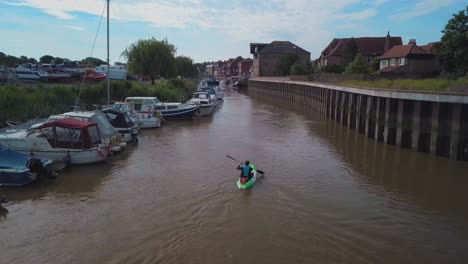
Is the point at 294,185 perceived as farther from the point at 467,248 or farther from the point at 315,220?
the point at 467,248

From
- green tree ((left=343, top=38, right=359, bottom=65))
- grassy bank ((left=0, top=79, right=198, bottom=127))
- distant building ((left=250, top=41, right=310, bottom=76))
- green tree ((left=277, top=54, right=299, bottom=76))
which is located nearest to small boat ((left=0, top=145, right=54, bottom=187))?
grassy bank ((left=0, top=79, right=198, bottom=127))

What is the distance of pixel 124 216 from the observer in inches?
548

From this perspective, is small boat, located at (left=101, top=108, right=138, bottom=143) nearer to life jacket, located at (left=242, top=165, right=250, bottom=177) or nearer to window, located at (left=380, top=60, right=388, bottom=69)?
life jacket, located at (left=242, top=165, right=250, bottom=177)

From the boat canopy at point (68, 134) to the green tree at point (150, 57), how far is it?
42.7 meters

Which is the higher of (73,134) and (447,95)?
(447,95)

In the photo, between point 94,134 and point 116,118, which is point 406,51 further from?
point 94,134

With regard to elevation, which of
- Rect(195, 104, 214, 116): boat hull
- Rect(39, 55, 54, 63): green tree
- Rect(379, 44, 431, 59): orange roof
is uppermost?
Rect(39, 55, 54, 63): green tree

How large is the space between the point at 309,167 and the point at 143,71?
4612 centimetres

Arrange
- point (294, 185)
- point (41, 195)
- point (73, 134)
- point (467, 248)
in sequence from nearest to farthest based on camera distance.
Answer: point (467, 248) < point (41, 195) < point (294, 185) < point (73, 134)

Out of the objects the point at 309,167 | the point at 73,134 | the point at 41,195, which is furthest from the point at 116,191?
the point at 309,167

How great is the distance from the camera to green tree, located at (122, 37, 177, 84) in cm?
6162

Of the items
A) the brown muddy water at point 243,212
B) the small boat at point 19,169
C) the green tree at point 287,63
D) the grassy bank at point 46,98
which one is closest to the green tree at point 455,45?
the brown muddy water at point 243,212

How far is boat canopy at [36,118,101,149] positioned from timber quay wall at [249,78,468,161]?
19.0m

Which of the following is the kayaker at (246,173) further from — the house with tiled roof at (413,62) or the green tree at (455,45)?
the house with tiled roof at (413,62)
